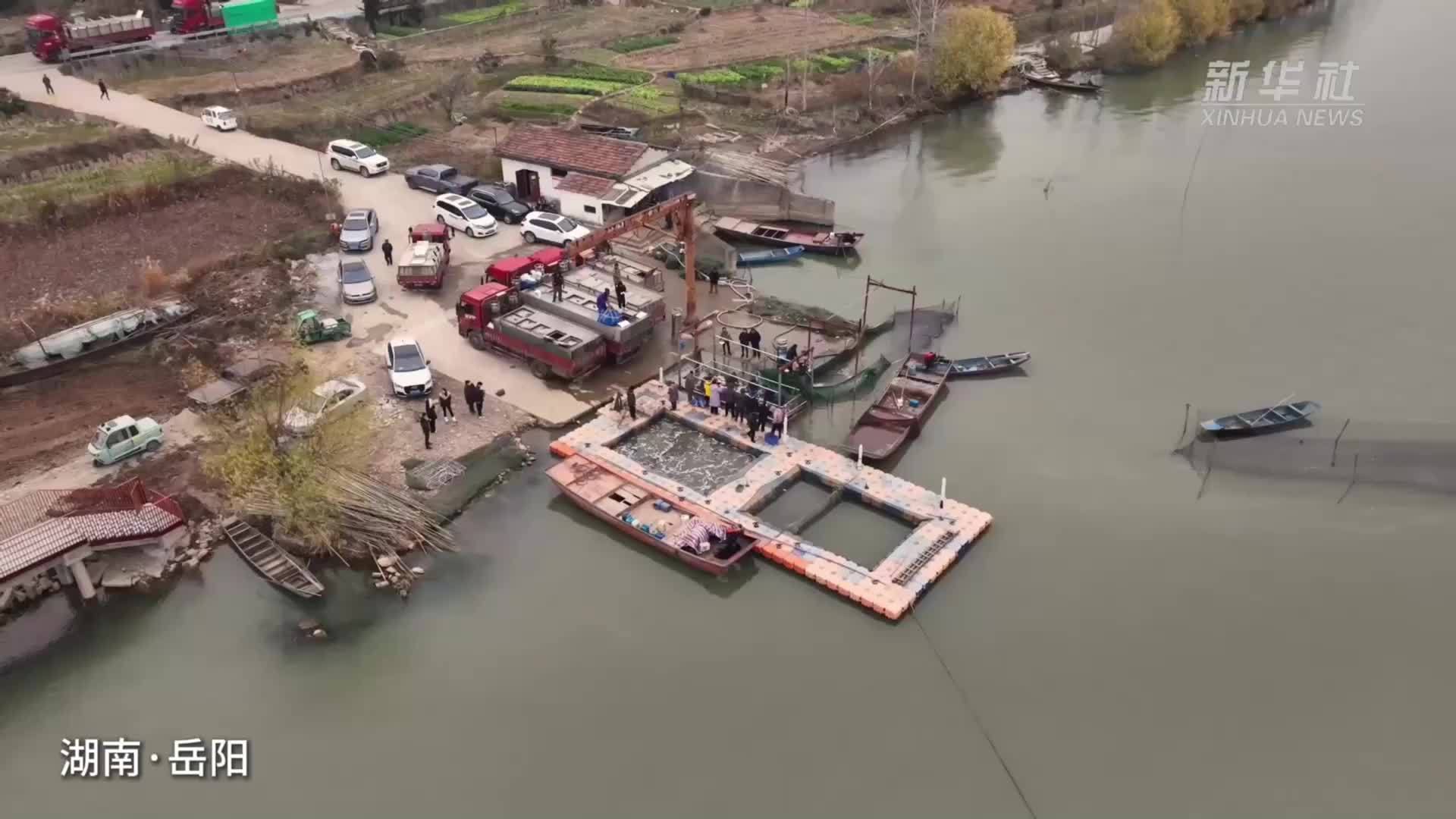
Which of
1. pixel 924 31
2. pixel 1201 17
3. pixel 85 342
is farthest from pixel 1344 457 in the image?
pixel 1201 17

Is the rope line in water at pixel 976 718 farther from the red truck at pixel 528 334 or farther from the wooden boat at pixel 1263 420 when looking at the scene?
the red truck at pixel 528 334

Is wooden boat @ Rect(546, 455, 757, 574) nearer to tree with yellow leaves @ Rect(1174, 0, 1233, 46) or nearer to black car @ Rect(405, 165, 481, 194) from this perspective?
black car @ Rect(405, 165, 481, 194)

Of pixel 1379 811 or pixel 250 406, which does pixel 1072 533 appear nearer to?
pixel 1379 811

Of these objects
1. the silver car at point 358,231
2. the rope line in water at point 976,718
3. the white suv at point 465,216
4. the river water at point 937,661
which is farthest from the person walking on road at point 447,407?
the rope line in water at point 976,718

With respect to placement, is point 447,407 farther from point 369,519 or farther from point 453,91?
point 453,91

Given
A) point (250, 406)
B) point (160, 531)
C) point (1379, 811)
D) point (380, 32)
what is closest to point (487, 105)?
point (380, 32)

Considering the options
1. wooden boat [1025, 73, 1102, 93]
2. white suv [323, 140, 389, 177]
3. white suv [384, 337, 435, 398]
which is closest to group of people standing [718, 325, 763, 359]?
white suv [384, 337, 435, 398]
